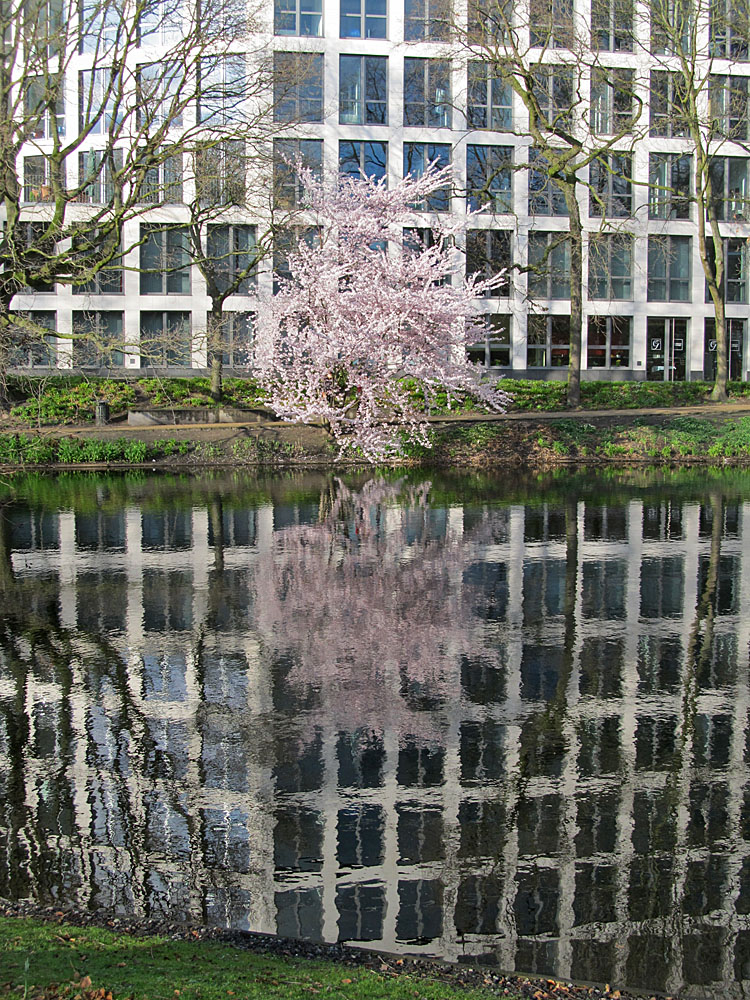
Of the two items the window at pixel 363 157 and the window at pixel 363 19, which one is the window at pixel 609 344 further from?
the window at pixel 363 19

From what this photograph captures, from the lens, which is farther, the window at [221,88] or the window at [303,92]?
the window at [303,92]

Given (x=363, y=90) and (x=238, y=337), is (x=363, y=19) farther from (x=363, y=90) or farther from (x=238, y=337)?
(x=238, y=337)

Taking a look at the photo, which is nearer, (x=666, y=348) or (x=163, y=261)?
(x=163, y=261)

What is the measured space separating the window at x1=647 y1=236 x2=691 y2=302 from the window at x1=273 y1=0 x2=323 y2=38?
1859cm

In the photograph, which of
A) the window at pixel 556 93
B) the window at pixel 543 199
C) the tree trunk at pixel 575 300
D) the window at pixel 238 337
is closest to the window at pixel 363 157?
the window at pixel 543 199

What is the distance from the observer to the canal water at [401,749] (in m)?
5.30

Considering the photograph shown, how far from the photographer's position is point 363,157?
157 feet

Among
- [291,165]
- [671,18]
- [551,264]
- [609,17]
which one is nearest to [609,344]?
[551,264]

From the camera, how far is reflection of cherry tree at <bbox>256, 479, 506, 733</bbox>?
8.80m

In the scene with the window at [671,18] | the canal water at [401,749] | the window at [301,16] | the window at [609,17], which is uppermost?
the window at [301,16]

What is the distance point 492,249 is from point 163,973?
45.4 m

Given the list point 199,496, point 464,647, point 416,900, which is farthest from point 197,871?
point 199,496

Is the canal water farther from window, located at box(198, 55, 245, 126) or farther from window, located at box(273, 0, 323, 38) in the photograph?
window, located at box(273, 0, 323, 38)

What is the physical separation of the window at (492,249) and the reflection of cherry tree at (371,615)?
29.3 metres
